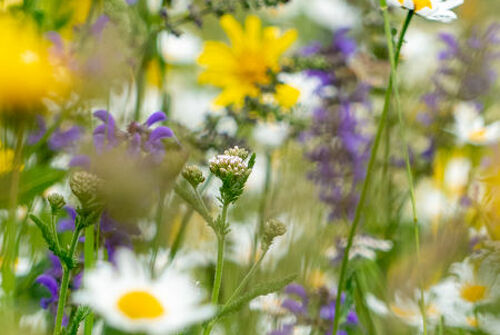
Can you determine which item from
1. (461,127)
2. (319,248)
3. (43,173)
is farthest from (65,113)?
(461,127)

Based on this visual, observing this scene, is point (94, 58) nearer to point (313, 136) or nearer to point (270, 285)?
point (270, 285)

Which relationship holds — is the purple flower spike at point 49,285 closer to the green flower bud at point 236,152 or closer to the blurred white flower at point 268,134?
the green flower bud at point 236,152

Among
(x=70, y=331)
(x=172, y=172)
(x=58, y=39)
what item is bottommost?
(x=70, y=331)

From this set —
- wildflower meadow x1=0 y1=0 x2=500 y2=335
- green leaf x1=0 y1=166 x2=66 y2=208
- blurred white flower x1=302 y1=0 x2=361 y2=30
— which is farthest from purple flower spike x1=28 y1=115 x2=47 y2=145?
blurred white flower x1=302 y1=0 x2=361 y2=30

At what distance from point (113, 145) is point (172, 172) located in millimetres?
85

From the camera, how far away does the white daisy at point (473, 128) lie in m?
1.43

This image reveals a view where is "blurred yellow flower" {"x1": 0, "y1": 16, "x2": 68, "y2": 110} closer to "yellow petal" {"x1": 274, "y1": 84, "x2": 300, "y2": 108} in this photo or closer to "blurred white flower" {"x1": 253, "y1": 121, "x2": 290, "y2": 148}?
"yellow petal" {"x1": 274, "y1": 84, "x2": 300, "y2": 108}

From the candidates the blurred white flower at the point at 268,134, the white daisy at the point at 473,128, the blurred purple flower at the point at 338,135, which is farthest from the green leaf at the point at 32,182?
the white daisy at the point at 473,128

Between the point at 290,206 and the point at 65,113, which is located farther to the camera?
the point at 290,206

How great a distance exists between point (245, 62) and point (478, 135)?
55 centimetres

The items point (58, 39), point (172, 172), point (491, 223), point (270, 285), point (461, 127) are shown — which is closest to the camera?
point (270, 285)

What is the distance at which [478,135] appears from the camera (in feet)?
4.81

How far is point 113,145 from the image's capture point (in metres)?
0.65

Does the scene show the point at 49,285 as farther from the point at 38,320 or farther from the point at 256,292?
the point at 256,292
